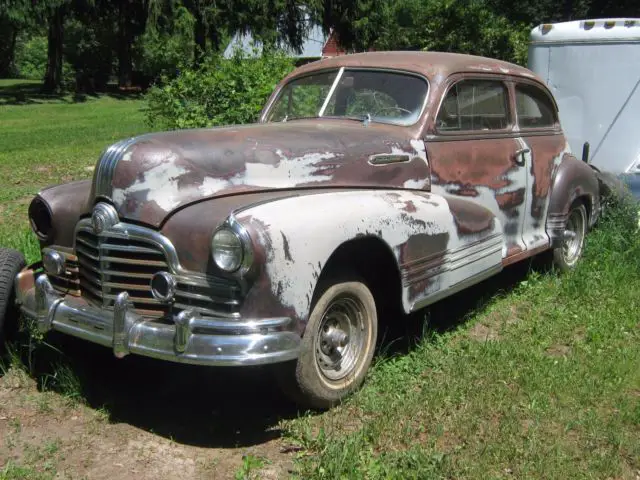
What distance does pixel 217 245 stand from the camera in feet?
10.7

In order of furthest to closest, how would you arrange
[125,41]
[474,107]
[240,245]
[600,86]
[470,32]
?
1. [125,41]
2. [470,32]
3. [600,86]
4. [474,107]
5. [240,245]

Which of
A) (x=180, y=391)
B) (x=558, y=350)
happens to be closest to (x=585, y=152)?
(x=558, y=350)

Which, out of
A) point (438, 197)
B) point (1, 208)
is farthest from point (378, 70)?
point (1, 208)

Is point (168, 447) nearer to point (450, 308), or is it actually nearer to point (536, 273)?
point (450, 308)

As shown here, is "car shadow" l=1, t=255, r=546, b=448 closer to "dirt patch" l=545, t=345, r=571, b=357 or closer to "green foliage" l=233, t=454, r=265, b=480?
"green foliage" l=233, t=454, r=265, b=480

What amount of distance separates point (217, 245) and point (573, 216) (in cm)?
396

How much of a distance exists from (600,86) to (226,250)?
5.83 meters

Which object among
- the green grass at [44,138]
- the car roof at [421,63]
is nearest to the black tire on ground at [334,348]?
the car roof at [421,63]

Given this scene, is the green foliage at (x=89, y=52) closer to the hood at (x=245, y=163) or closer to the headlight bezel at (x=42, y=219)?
the headlight bezel at (x=42, y=219)

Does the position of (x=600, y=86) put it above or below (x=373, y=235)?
above

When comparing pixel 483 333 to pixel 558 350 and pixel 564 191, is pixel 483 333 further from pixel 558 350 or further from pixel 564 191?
pixel 564 191

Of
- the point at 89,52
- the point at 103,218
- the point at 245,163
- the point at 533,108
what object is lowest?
the point at 89,52

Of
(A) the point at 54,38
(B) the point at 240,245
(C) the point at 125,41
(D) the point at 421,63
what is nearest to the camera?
(B) the point at 240,245

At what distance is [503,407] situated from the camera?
381 cm
